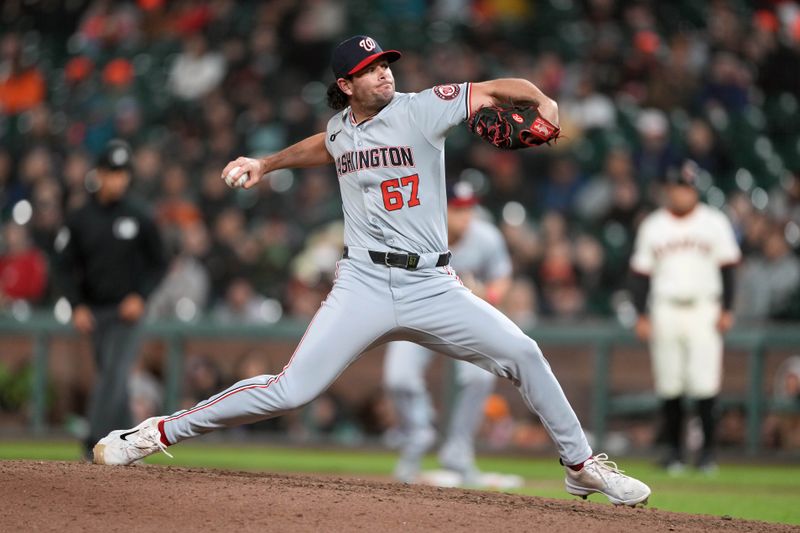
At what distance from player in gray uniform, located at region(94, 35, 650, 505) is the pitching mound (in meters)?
0.27

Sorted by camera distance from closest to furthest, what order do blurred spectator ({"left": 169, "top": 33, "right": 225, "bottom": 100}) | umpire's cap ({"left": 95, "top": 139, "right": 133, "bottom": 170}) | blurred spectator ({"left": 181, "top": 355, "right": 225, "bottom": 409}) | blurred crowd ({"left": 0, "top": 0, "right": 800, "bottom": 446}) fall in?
1. umpire's cap ({"left": 95, "top": 139, "right": 133, "bottom": 170})
2. blurred spectator ({"left": 181, "top": 355, "right": 225, "bottom": 409})
3. blurred crowd ({"left": 0, "top": 0, "right": 800, "bottom": 446})
4. blurred spectator ({"left": 169, "top": 33, "right": 225, "bottom": 100})

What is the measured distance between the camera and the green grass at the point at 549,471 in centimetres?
768

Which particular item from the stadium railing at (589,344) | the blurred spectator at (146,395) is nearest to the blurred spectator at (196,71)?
the stadium railing at (589,344)

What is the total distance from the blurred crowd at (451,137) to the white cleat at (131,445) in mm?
6188

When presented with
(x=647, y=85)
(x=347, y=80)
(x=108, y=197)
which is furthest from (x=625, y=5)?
(x=347, y=80)

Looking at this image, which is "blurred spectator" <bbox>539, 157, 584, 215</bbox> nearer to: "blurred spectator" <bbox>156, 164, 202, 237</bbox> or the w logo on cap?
"blurred spectator" <bbox>156, 164, 202, 237</bbox>

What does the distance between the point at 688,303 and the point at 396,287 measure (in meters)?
4.91

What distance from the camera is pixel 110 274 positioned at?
8.87m

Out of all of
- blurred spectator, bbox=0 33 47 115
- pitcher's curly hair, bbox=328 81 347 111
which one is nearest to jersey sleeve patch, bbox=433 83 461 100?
pitcher's curly hair, bbox=328 81 347 111

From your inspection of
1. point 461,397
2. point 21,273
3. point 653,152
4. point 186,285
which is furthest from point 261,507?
point 21,273

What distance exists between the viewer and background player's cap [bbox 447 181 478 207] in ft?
28.5

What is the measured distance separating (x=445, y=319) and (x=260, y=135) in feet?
31.4

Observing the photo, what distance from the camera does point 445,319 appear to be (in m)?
5.54

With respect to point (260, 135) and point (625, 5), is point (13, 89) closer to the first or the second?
point (260, 135)
